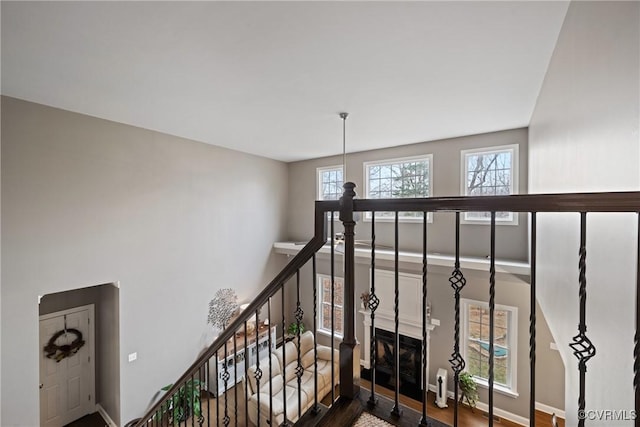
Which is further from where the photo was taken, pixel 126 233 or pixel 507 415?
pixel 507 415

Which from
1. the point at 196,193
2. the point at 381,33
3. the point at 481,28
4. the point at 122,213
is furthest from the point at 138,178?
the point at 481,28

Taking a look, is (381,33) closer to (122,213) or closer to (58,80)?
(58,80)

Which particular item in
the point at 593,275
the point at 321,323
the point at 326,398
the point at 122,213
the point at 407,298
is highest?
the point at 122,213

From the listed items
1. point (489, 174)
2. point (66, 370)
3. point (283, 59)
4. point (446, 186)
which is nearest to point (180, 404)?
point (66, 370)

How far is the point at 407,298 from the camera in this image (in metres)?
5.28

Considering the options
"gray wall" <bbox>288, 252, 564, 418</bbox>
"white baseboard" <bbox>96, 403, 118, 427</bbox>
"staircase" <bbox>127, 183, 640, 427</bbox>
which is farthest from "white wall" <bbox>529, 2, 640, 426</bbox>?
"white baseboard" <bbox>96, 403, 118, 427</bbox>

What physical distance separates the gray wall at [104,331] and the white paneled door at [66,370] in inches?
3.3

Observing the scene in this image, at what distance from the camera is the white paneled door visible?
13.6 ft

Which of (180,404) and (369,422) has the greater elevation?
(369,422)

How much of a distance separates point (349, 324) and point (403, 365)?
16.3ft

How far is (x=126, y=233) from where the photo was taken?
13.9 feet

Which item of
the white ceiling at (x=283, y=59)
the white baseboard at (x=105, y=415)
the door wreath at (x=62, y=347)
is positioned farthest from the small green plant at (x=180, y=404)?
the white ceiling at (x=283, y=59)

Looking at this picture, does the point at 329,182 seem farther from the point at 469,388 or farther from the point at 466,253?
the point at 469,388

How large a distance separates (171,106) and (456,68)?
3334mm
